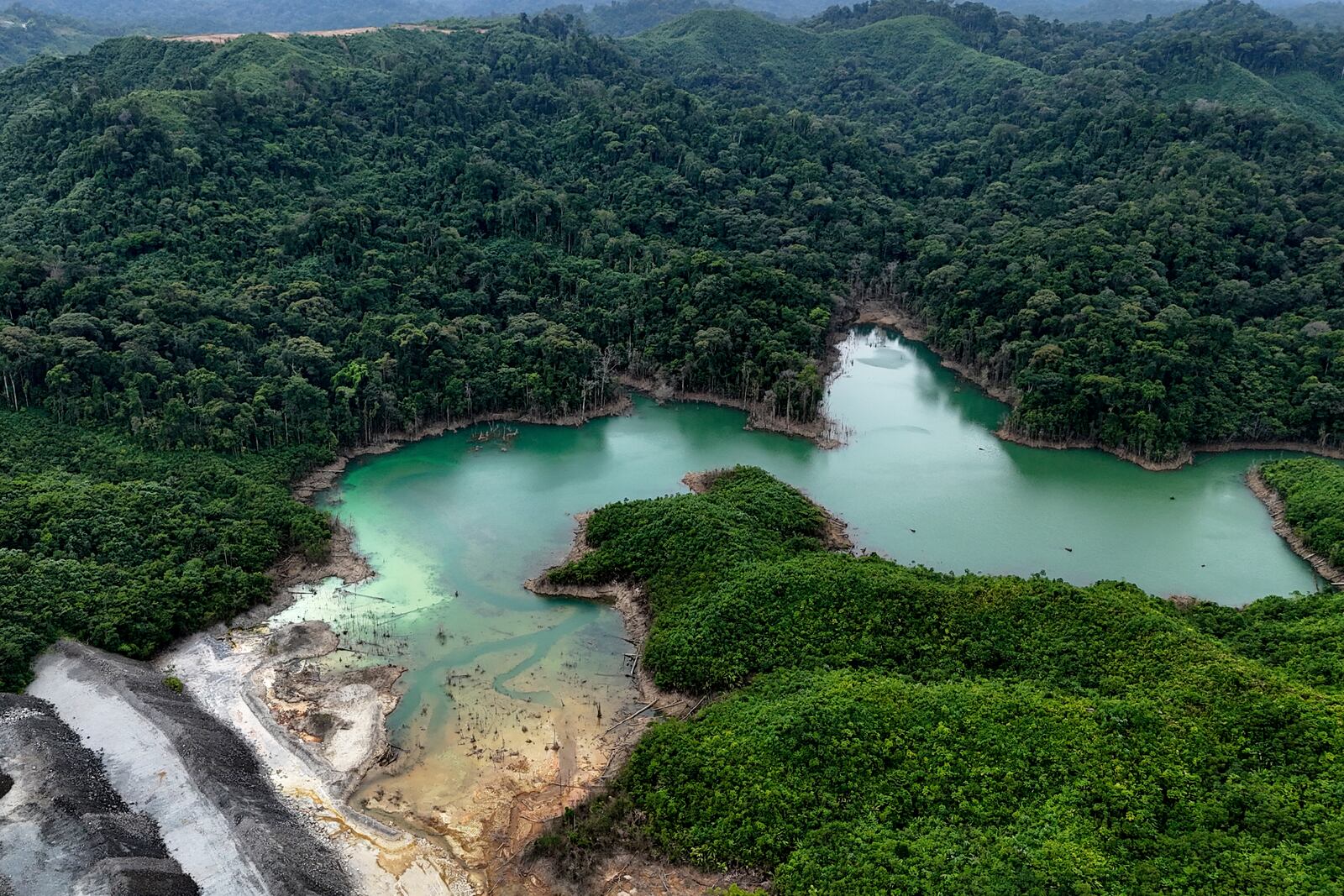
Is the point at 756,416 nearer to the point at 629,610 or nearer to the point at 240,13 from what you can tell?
the point at 629,610

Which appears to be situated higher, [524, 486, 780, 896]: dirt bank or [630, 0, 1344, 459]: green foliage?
[630, 0, 1344, 459]: green foliage

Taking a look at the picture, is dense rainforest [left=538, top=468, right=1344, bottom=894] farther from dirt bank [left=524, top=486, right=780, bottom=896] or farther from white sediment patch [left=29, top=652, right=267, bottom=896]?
white sediment patch [left=29, top=652, right=267, bottom=896]

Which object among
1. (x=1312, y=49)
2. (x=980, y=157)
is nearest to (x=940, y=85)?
(x=980, y=157)

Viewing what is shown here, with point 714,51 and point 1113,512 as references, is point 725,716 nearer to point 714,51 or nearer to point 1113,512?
point 1113,512

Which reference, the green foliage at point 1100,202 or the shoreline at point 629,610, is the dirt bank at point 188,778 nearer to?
the shoreline at point 629,610

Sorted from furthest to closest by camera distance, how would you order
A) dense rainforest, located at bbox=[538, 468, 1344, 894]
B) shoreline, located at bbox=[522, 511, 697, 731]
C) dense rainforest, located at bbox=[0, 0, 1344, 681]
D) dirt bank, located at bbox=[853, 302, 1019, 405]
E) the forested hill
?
dirt bank, located at bbox=[853, 302, 1019, 405], the forested hill, dense rainforest, located at bbox=[0, 0, 1344, 681], shoreline, located at bbox=[522, 511, 697, 731], dense rainforest, located at bbox=[538, 468, 1344, 894]

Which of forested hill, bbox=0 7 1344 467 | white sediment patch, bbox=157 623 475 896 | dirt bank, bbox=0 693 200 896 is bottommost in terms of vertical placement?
white sediment patch, bbox=157 623 475 896

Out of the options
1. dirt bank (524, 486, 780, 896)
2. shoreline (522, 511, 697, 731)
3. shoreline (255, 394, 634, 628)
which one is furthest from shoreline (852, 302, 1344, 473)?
shoreline (522, 511, 697, 731)
